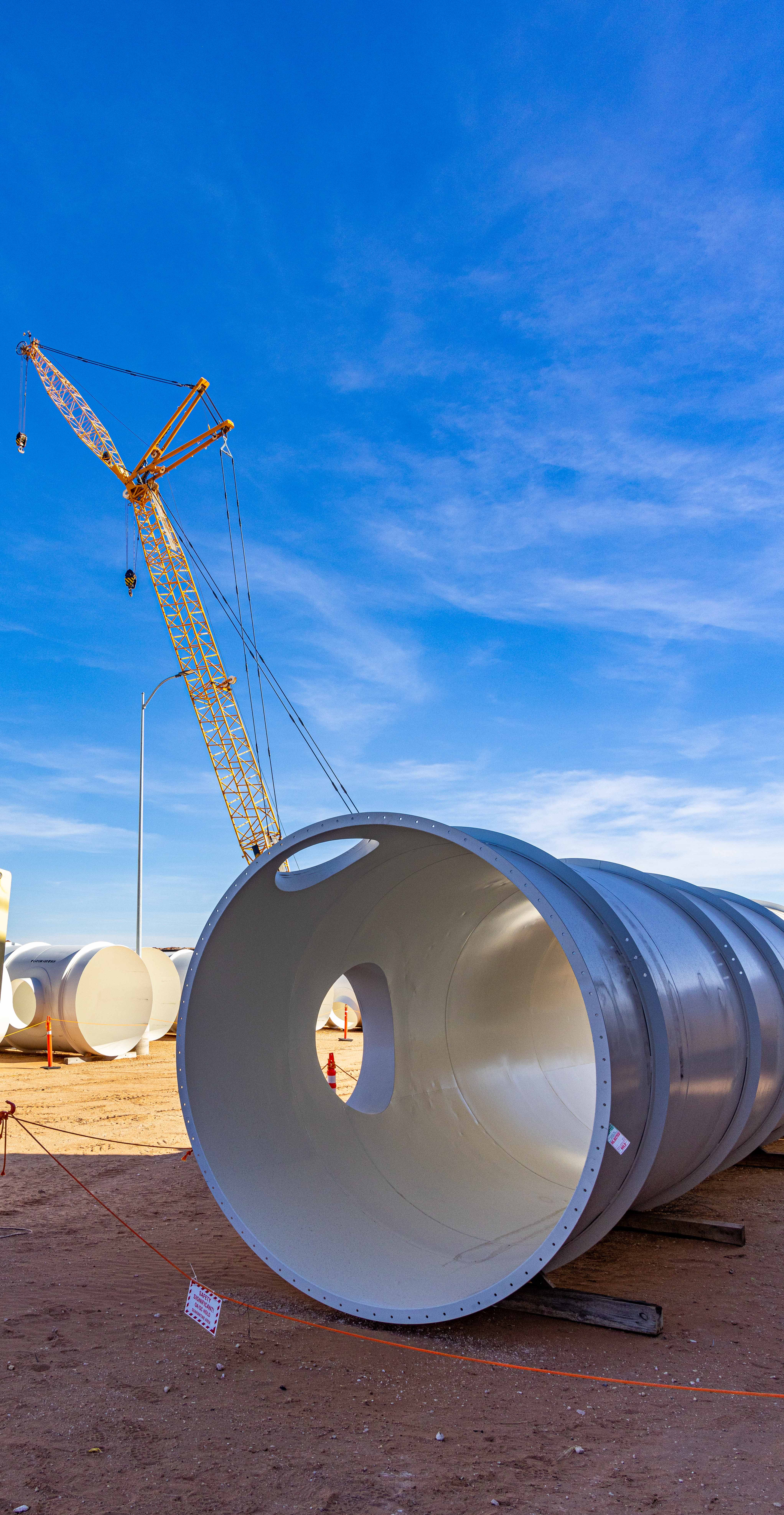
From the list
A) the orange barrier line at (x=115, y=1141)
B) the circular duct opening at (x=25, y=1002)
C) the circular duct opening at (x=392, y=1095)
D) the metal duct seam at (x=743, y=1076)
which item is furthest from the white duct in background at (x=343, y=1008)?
the metal duct seam at (x=743, y=1076)

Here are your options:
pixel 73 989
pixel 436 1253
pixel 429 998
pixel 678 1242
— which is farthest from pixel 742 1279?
pixel 73 989

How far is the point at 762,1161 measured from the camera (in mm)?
8789

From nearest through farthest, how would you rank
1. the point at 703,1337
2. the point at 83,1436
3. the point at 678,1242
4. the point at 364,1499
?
the point at 364,1499 < the point at 83,1436 < the point at 703,1337 < the point at 678,1242

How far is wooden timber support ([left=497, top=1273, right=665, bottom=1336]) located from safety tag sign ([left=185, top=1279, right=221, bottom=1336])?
56.1 inches

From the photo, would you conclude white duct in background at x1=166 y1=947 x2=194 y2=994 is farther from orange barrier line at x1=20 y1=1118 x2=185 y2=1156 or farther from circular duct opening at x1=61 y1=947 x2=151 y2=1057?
orange barrier line at x1=20 y1=1118 x2=185 y2=1156

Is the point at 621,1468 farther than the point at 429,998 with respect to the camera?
No

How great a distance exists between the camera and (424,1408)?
13.1 ft

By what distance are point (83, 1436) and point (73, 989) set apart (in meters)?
14.7

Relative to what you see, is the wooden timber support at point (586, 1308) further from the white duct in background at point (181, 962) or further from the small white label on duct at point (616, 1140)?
the white duct in background at point (181, 962)

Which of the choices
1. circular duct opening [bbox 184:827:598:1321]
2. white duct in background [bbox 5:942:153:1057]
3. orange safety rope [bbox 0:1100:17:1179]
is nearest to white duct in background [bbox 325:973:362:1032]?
white duct in background [bbox 5:942:153:1057]

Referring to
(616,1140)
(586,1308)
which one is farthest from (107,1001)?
(616,1140)

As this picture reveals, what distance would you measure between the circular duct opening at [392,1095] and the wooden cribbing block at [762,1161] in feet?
5.83

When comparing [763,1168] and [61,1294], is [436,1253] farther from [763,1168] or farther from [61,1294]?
[763,1168]

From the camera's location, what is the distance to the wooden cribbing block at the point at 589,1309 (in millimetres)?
4703
